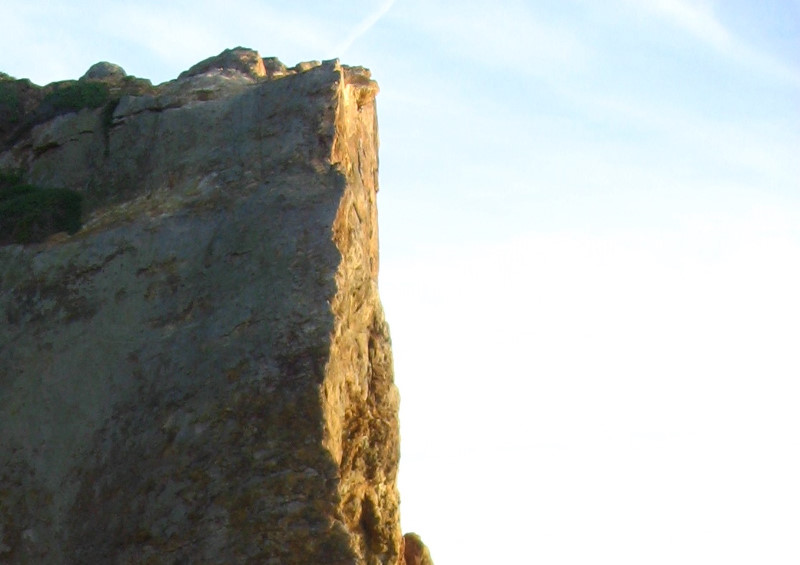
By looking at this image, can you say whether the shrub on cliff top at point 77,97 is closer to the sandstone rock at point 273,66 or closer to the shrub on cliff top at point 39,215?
the shrub on cliff top at point 39,215

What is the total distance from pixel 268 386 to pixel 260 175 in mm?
3955

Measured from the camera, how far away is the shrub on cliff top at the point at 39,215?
742 inches

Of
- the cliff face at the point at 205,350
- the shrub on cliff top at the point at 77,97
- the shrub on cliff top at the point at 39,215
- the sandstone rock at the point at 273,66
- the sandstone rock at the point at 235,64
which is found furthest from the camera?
the sandstone rock at the point at 273,66

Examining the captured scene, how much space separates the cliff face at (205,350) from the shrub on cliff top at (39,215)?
21cm

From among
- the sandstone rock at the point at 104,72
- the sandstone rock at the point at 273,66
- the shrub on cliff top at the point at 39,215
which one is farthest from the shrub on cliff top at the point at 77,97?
the sandstone rock at the point at 273,66

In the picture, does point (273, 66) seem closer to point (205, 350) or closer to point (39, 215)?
point (39, 215)

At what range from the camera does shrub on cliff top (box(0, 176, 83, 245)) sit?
18859 mm

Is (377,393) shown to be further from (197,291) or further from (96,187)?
(96,187)

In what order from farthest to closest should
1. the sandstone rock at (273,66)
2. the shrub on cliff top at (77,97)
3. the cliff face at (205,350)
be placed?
the sandstone rock at (273,66)
the shrub on cliff top at (77,97)
the cliff face at (205,350)

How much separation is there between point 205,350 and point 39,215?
444 centimetres

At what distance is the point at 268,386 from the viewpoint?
51.6ft

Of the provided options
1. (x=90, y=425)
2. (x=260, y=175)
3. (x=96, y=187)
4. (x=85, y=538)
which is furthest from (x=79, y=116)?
(x=85, y=538)

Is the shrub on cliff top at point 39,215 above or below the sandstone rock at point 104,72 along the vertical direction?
below

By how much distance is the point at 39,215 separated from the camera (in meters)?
19.0
